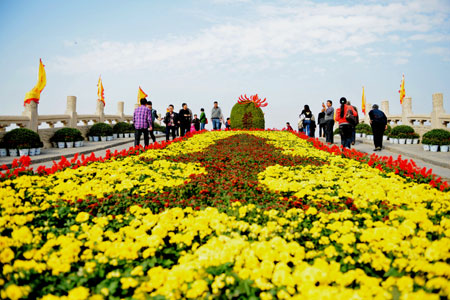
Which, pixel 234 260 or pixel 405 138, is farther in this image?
pixel 405 138

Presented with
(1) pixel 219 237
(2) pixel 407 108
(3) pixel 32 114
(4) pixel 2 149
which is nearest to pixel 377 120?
(1) pixel 219 237

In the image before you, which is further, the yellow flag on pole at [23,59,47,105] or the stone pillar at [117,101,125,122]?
the stone pillar at [117,101,125,122]

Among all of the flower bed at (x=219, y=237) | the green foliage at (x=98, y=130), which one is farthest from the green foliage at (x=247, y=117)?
the flower bed at (x=219, y=237)

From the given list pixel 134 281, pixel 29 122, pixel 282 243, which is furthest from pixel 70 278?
pixel 29 122

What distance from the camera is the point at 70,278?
2.63 metres

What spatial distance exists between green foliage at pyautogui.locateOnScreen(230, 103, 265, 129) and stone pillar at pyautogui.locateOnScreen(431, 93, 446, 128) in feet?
32.5

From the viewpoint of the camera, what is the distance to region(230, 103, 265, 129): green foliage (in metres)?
22.0

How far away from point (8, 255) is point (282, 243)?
241 centimetres

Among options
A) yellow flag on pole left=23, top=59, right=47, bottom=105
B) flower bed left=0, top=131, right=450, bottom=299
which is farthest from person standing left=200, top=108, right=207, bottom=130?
flower bed left=0, top=131, right=450, bottom=299

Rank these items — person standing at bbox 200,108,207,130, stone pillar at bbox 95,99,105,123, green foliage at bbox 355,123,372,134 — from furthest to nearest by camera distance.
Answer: stone pillar at bbox 95,99,105,123, person standing at bbox 200,108,207,130, green foliage at bbox 355,123,372,134

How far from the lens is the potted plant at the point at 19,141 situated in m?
12.7

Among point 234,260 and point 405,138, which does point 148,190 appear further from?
point 405,138

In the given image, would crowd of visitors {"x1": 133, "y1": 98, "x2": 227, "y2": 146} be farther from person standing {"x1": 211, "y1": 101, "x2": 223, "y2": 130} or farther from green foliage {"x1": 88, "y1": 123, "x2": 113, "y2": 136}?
green foliage {"x1": 88, "y1": 123, "x2": 113, "y2": 136}

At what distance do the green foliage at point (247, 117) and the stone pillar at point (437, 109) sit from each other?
991 centimetres
